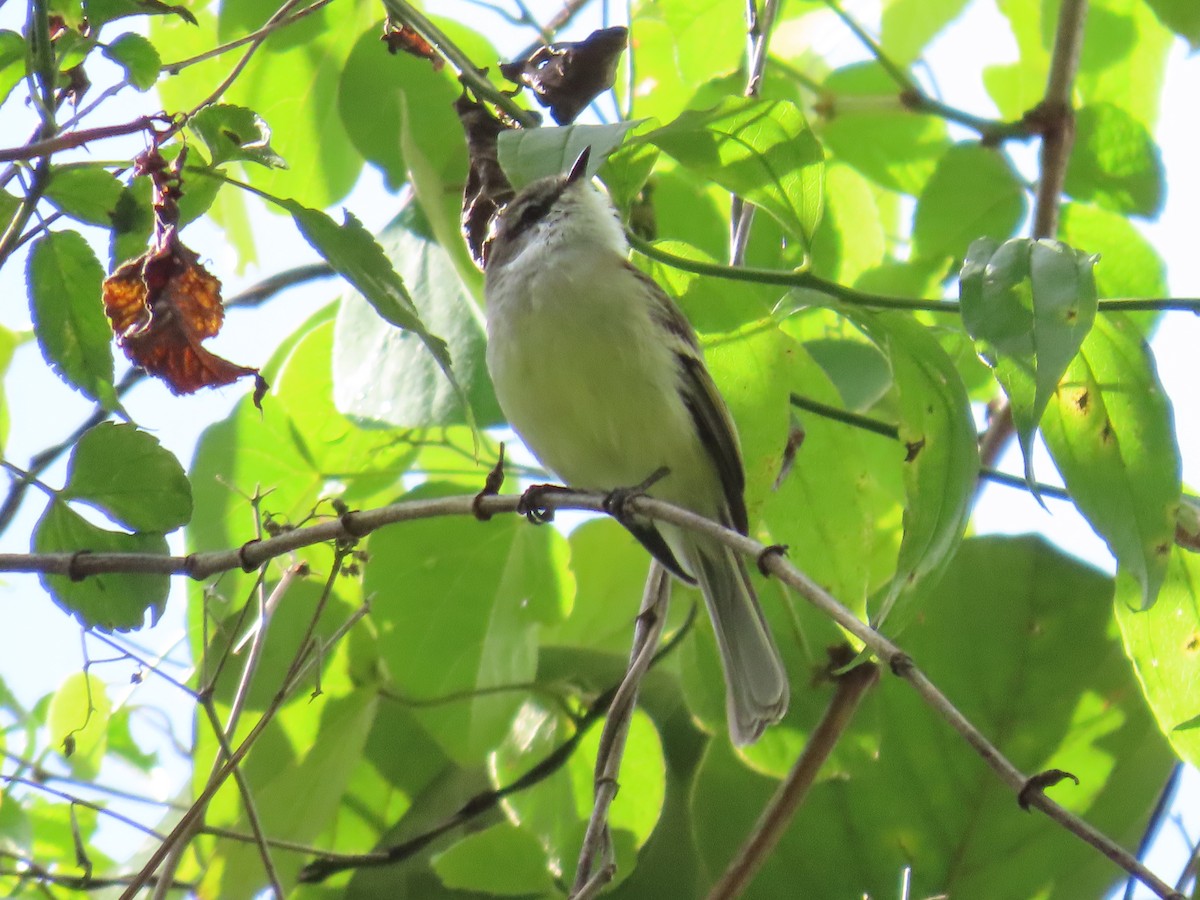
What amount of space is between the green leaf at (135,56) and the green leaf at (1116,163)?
83.3 inches

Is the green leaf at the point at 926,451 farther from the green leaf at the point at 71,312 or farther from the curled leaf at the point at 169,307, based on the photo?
the green leaf at the point at 71,312

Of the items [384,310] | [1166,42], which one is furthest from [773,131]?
[1166,42]

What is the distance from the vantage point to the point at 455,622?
2764mm

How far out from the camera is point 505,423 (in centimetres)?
295

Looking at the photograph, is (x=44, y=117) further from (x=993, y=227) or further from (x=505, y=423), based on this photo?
(x=993, y=227)

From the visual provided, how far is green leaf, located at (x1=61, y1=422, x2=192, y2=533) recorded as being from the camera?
1.80m

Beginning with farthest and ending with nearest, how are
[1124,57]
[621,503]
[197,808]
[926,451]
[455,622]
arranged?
[1124,57] < [455,622] < [621,503] < [197,808] < [926,451]

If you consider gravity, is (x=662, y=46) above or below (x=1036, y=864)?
above

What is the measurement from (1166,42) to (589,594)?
6.54 feet

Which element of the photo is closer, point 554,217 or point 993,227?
point 993,227

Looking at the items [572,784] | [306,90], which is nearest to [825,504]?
[572,784]

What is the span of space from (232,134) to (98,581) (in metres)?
0.67

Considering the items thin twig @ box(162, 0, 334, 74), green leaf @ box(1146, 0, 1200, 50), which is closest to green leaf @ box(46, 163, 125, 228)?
thin twig @ box(162, 0, 334, 74)

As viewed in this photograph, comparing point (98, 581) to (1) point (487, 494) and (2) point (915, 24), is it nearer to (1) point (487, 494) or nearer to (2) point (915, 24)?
(1) point (487, 494)
